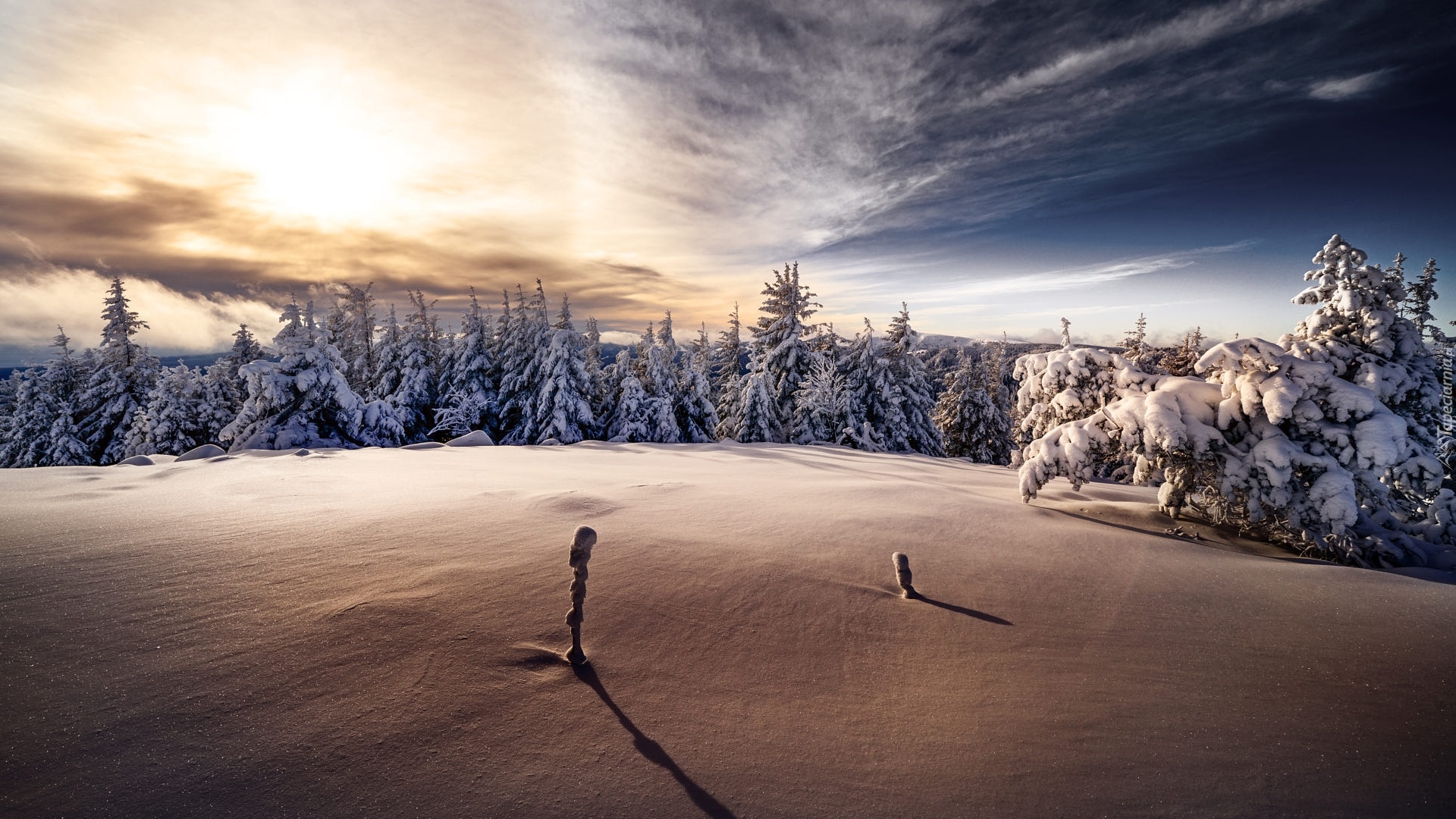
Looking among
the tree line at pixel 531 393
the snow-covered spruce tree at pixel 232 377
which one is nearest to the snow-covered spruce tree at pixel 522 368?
the tree line at pixel 531 393

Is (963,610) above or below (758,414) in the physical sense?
below

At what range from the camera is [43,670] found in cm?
261

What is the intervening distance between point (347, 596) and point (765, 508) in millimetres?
4187

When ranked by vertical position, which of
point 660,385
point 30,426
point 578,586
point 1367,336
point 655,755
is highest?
point 1367,336

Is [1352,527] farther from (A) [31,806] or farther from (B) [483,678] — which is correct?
(A) [31,806]

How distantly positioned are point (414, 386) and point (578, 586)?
31.0 metres

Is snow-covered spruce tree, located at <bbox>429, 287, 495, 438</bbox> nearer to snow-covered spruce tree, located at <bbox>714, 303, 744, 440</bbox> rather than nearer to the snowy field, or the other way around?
snow-covered spruce tree, located at <bbox>714, 303, 744, 440</bbox>

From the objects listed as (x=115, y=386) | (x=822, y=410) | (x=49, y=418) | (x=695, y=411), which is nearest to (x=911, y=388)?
(x=822, y=410)

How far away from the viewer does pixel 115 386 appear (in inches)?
1032

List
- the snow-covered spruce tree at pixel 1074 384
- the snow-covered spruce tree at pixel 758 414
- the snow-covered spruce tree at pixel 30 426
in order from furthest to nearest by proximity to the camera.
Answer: the snow-covered spruce tree at pixel 758 414 → the snow-covered spruce tree at pixel 30 426 → the snow-covered spruce tree at pixel 1074 384

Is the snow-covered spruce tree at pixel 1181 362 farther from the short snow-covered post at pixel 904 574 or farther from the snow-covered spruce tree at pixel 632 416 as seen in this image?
the snow-covered spruce tree at pixel 632 416

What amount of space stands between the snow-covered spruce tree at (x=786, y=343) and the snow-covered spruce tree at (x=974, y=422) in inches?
340

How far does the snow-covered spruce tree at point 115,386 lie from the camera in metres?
25.6

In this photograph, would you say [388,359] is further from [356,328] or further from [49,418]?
[49,418]
